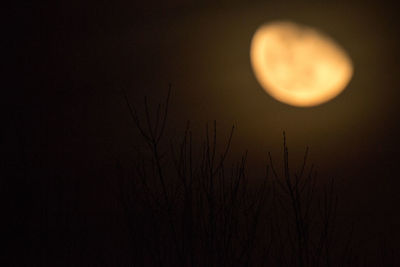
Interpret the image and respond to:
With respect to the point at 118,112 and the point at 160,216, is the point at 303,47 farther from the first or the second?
the point at 160,216

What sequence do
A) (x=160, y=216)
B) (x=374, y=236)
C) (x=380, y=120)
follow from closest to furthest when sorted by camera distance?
(x=160, y=216) < (x=374, y=236) < (x=380, y=120)

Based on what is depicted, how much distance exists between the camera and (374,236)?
5.96m

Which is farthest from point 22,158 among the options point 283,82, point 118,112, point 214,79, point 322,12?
point 322,12

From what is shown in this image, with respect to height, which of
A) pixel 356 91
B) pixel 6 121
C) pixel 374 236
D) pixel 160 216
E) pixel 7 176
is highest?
pixel 356 91

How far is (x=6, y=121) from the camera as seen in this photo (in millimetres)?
6375

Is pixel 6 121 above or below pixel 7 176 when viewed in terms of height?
above

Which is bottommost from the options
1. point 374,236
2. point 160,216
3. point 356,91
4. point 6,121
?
point 160,216

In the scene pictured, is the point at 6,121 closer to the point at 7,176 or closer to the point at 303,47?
the point at 7,176

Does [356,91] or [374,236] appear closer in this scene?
[374,236]

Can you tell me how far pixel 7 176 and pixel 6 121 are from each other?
0.71 meters

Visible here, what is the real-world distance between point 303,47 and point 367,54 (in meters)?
0.73

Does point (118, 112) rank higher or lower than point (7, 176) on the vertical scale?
higher

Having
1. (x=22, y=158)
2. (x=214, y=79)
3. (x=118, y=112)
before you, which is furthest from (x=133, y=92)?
(x=22, y=158)

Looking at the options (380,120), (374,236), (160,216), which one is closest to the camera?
(160,216)
